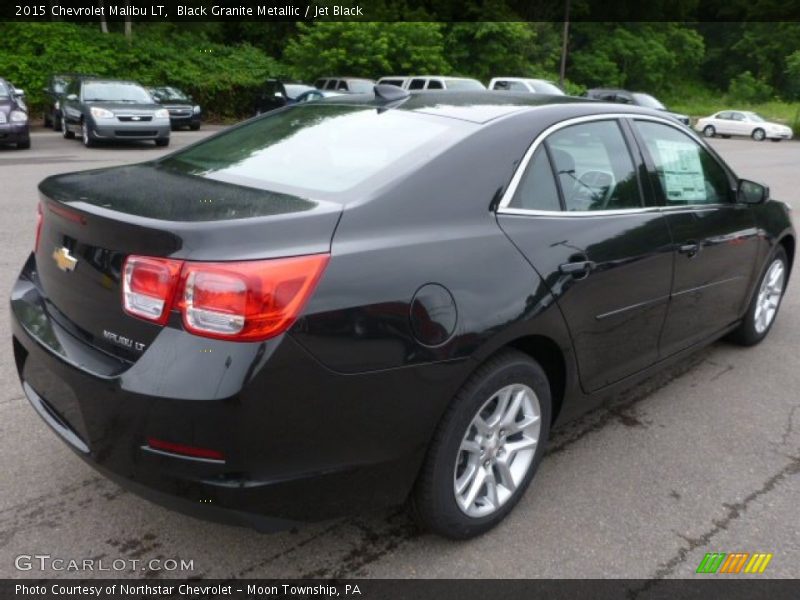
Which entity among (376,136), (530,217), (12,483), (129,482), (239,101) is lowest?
(239,101)

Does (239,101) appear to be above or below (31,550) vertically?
below

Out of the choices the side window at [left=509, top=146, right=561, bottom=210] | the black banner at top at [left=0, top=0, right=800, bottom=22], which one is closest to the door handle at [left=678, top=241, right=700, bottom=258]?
the side window at [left=509, top=146, right=561, bottom=210]

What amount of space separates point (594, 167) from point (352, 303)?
5.21 feet

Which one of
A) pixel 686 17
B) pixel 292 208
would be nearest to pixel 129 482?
pixel 292 208

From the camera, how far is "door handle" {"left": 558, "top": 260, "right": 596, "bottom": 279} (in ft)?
9.46

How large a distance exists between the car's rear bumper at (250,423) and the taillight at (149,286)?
9 cm

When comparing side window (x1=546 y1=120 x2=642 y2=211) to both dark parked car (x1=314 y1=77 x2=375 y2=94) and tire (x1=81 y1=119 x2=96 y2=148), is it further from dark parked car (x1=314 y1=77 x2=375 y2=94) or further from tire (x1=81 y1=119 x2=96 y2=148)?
dark parked car (x1=314 y1=77 x2=375 y2=94)

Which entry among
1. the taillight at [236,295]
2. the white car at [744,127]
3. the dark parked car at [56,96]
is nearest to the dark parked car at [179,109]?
the dark parked car at [56,96]

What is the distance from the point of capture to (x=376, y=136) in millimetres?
3025

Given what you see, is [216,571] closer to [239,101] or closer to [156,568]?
[156,568]

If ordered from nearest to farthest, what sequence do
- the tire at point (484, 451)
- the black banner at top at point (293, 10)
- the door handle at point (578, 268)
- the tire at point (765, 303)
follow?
the tire at point (484, 451)
the door handle at point (578, 268)
the tire at point (765, 303)
the black banner at top at point (293, 10)

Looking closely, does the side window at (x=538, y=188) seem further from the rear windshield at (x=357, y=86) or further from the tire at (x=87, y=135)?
the rear windshield at (x=357, y=86)

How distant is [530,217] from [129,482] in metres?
1.67

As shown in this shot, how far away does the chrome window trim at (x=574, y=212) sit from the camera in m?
2.82
